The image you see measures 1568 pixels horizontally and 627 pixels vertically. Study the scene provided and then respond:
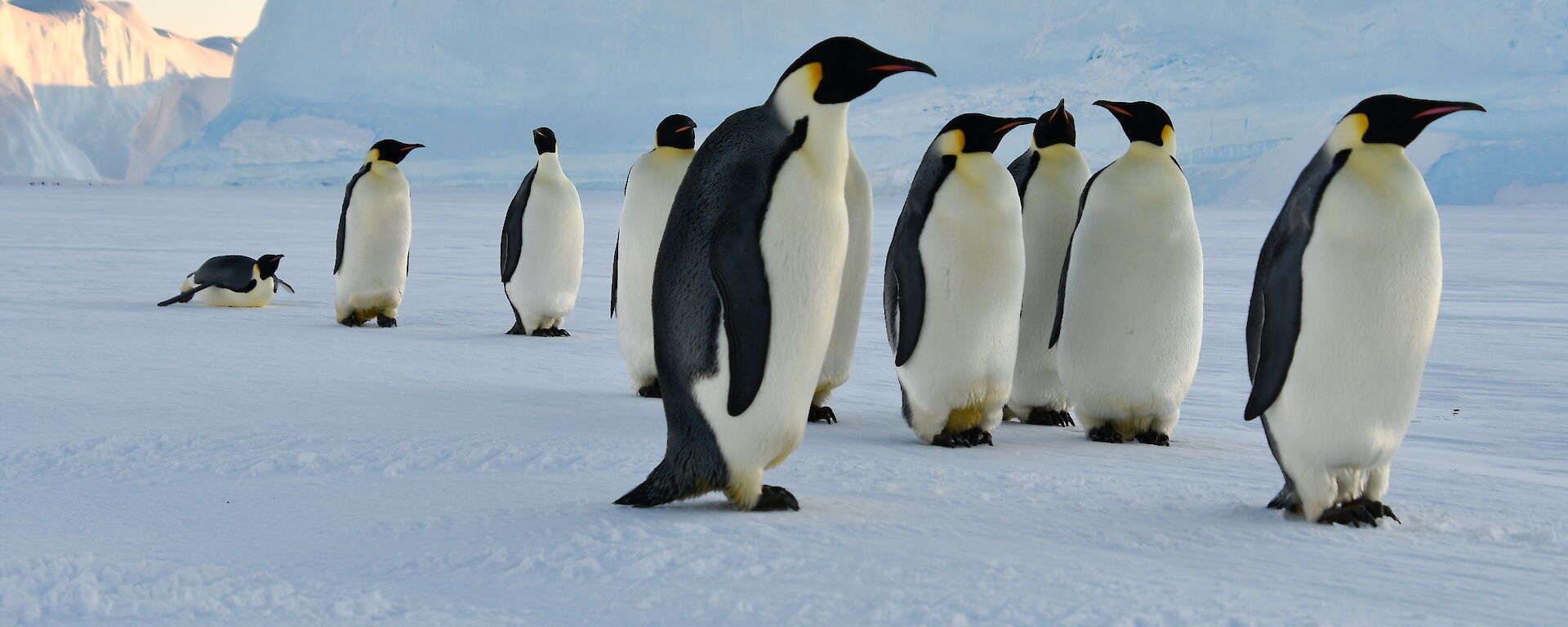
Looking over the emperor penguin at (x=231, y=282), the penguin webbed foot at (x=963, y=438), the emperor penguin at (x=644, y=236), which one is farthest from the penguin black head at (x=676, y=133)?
the emperor penguin at (x=231, y=282)

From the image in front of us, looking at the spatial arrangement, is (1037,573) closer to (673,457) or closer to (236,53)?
(673,457)

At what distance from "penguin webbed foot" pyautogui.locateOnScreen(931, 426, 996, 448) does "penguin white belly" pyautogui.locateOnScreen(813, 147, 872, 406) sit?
1.23 feet

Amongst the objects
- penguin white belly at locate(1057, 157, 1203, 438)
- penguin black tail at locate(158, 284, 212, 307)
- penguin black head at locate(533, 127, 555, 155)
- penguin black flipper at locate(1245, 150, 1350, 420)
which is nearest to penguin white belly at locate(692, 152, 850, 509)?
penguin black flipper at locate(1245, 150, 1350, 420)

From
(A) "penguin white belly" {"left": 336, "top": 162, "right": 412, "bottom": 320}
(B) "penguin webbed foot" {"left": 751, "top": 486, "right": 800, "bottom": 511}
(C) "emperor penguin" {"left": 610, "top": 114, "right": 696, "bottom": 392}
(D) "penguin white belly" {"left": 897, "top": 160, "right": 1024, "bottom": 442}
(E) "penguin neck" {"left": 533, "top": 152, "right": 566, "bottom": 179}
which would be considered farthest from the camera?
(A) "penguin white belly" {"left": 336, "top": 162, "right": 412, "bottom": 320}

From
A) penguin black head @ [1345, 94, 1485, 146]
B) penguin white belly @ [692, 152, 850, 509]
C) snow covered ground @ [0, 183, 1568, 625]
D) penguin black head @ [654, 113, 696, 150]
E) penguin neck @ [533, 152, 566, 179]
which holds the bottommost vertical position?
snow covered ground @ [0, 183, 1568, 625]

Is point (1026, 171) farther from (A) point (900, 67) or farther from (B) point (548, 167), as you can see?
(B) point (548, 167)

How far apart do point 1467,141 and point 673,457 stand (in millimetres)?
35474

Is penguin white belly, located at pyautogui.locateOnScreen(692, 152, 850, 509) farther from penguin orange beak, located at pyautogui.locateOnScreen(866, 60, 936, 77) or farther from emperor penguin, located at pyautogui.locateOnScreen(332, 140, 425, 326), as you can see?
emperor penguin, located at pyautogui.locateOnScreen(332, 140, 425, 326)

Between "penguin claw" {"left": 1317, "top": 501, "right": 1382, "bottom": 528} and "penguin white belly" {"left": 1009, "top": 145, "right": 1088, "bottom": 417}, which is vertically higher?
"penguin white belly" {"left": 1009, "top": 145, "right": 1088, "bottom": 417}

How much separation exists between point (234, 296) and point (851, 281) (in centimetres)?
510

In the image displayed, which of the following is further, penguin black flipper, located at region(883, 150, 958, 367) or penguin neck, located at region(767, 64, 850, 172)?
penguin black flipper, located at region(883, 150, 958, 367)

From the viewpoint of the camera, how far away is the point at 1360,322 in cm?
258

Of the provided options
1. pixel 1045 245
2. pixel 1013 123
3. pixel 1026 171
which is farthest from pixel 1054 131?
pixel 1013 123

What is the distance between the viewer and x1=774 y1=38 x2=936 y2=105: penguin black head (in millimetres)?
2438
